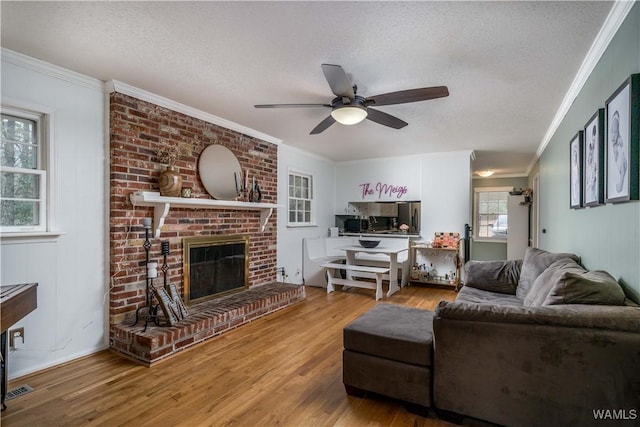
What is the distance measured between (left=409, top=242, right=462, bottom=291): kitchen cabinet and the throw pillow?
3695mm

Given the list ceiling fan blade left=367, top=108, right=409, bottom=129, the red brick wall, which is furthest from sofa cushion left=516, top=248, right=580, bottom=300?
the red brick wall

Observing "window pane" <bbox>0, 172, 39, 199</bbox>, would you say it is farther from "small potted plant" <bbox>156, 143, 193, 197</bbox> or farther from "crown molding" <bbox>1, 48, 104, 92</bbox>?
"small potted plant" <bbox>156, 143, 193, 197</bbox>

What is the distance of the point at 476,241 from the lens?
8445mm

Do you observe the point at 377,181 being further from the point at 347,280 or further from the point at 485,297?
the point at 485,297

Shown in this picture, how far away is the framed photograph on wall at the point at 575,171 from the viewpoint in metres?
2.64

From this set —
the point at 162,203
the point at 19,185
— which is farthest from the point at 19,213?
the point at 162,203

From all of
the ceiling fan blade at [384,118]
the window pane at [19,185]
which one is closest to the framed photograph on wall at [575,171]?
the ceiling fan blade at [384,118]

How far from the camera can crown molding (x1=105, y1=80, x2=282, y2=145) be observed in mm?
2848

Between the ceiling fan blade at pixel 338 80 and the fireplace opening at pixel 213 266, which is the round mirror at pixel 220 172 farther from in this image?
the ceiling fan blade at pixel 338 80

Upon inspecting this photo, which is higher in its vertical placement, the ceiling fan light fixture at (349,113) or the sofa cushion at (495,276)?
the ceiling fan light fixture at (349,113)

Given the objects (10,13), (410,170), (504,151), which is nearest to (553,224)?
(504,151)

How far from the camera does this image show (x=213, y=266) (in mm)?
3797

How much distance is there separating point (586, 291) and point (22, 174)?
3.84m

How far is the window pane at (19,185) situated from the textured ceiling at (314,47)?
916 millimetres
